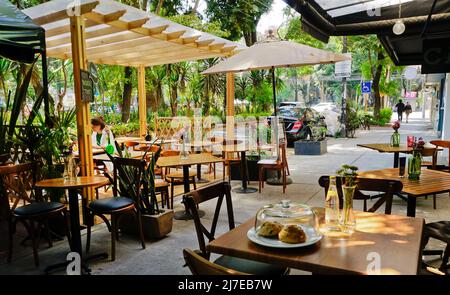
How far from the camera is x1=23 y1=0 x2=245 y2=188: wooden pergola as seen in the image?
403 centimetres

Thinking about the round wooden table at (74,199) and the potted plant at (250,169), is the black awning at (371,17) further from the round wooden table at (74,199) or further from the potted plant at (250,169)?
the potted plant at (250,169)

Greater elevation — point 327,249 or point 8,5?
point 8,5

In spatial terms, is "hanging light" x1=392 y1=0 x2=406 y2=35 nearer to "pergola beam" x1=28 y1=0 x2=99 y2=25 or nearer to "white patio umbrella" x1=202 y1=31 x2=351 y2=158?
"white patio umbrella" x1=202 y1=31 x2=351 y2=158

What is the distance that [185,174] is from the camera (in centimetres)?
466

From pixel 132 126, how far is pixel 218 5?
19.7 ft

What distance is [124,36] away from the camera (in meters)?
5.59

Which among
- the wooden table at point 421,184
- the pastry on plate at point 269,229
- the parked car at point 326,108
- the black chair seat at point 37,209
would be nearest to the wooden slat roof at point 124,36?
the black chair seat at point 37,209

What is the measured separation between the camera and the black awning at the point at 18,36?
3184mm

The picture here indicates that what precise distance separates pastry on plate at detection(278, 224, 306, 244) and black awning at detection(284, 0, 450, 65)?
2.43m

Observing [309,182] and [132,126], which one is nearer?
[309,182]

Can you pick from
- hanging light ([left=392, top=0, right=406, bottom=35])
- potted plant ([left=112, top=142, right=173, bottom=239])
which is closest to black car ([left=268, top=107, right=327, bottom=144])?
hanging light ([left=392, top=0, right=406, bottom=35])

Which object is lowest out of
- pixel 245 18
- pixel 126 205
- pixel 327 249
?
pixel 126 205
